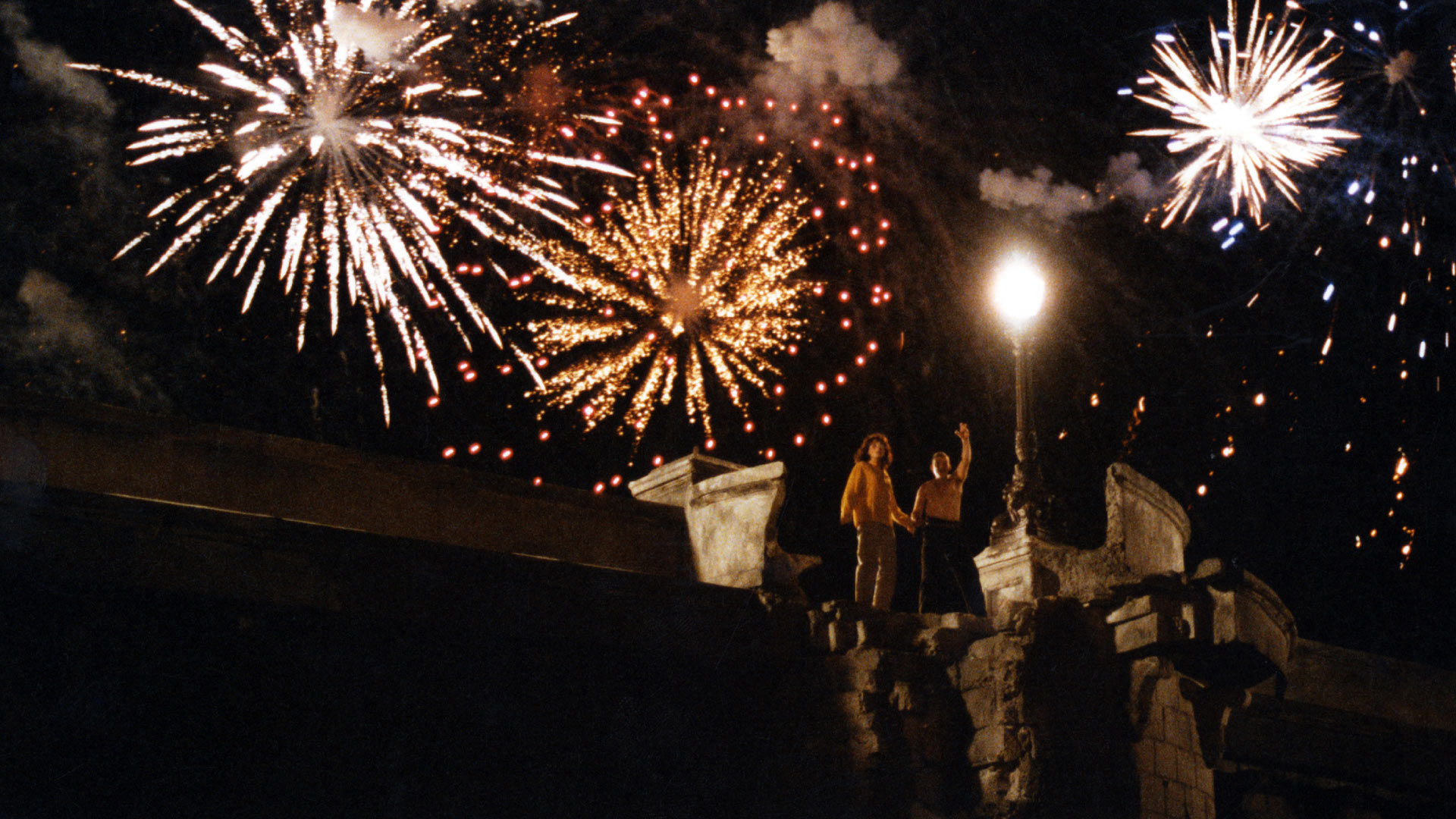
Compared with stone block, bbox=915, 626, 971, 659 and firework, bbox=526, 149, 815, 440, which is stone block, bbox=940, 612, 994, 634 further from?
firework, bbox=526, 149, 815, 440

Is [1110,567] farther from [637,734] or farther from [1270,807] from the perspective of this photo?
[637,734]

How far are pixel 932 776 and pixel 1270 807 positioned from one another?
9.89 feet

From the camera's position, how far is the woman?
830 centimetres

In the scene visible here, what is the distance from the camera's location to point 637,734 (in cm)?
709

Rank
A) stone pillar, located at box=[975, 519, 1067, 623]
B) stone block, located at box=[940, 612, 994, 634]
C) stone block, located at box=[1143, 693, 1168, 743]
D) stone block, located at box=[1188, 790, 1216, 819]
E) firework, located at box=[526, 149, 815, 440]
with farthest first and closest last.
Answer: firework, located at box=[526, 149, 815, 440] → stone pillar, located at box=[975, 519, 1067, 623] → stone block, located at box=[940, 612, 994, 634] → stone block, located at box=[1188, 790, 1216, 819] → stone block, located at box=[1143, 693, 1168, 743]

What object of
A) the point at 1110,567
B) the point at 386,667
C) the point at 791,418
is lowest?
the point at 386,667

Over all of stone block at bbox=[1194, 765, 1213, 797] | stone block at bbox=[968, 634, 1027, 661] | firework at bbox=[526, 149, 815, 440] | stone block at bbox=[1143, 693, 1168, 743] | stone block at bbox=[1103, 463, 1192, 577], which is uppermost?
firework at bbox=[526, 149, 815, 440]

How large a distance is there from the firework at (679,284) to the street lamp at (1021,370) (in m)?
2.80

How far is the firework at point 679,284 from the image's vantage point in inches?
431

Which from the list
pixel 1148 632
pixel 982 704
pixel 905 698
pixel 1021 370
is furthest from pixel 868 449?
pixel 1148 632

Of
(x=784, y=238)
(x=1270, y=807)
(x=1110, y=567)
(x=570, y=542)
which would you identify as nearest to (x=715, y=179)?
(x=784, y=238)

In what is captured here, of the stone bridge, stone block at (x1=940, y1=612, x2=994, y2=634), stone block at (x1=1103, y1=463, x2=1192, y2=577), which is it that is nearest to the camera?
the stone bridge

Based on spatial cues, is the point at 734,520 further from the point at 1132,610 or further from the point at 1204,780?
the point at 1204,780

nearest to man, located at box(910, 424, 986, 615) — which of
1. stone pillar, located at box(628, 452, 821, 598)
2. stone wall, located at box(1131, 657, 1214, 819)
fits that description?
stone pillar, located at box(628, 452, 821, 598)
